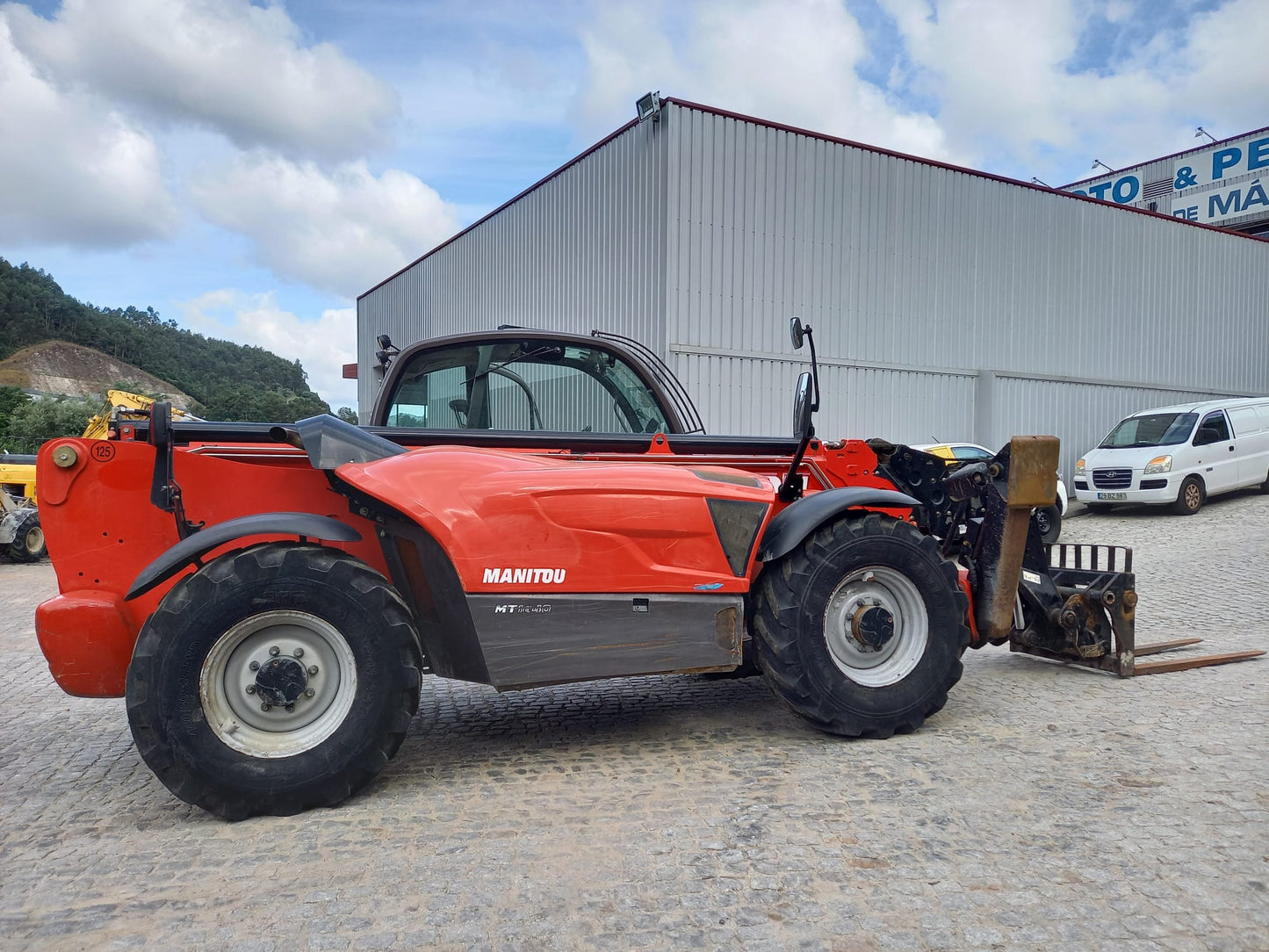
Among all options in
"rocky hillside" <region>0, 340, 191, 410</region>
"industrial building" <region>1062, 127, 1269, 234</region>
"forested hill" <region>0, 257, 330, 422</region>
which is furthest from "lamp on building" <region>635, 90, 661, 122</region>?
"rocky hillside" <region>0, 340, 191, 410</region>

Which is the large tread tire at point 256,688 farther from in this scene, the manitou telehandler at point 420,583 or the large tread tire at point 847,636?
the large tread tire at point 847,636

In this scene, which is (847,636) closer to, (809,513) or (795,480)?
(809,513)

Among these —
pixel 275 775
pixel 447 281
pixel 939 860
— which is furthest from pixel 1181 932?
pixel 447 281

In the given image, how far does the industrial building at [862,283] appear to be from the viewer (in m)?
14.2

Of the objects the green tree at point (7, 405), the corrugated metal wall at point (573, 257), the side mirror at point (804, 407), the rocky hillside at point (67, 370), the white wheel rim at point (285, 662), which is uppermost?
the rocky hillside at point (67, 370)

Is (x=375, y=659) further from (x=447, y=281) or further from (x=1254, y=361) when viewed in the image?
(x=1254, y=361)

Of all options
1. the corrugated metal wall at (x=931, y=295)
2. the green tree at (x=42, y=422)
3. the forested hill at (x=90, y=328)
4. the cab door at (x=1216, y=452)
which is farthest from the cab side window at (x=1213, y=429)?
the forested hill at (x=90, y=328)

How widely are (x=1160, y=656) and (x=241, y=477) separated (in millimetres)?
5675

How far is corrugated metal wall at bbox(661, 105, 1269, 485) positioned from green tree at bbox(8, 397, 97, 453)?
3911 centimetres

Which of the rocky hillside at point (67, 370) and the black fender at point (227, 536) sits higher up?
the rocky hillside at point (67, 370)

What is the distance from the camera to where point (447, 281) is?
21.5m

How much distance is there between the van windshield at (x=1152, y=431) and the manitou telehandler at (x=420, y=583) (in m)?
12.8

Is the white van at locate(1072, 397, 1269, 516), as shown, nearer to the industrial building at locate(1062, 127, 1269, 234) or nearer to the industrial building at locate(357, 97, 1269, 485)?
the industrial building at locate(357, 97, 1269, 485)

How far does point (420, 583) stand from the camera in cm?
389
